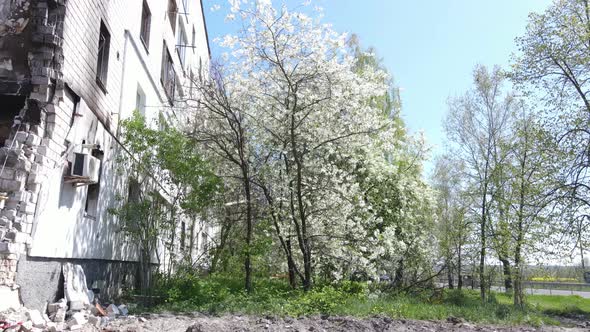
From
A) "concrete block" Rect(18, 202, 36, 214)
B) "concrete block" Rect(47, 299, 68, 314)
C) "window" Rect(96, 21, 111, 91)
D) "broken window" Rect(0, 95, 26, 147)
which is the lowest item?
"concrete block" Rect(47, 299, 68, 314)

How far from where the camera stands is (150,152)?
9.73 m

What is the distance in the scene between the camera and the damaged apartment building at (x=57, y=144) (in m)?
5.91

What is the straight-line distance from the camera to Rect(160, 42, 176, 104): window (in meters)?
14.9

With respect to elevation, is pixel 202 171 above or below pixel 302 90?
below

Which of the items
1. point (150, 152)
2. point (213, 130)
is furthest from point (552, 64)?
point (150, 152)

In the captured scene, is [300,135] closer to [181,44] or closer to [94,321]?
[94,321]

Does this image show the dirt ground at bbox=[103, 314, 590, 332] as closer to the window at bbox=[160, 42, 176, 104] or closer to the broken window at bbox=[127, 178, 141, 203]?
the broken window at bbox=[127, 178, 141, 203]

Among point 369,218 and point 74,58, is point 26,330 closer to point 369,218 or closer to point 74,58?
point 74,58

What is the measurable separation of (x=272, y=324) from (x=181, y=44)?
13.8 metres

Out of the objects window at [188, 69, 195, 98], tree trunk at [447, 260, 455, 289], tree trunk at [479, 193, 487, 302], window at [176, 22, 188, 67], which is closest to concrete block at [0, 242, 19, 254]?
window at [188, 69, 195, 98]

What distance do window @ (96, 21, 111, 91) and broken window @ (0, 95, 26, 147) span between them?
2.20 metres

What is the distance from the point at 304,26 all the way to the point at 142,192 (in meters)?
5.44

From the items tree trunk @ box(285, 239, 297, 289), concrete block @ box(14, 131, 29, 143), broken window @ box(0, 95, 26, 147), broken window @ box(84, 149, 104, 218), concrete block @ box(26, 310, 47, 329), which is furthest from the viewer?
tree trunk @ box(285, 239, 297, 289)

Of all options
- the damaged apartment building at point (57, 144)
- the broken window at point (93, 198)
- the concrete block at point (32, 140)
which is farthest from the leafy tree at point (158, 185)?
the concrete block at point (32, 140)
